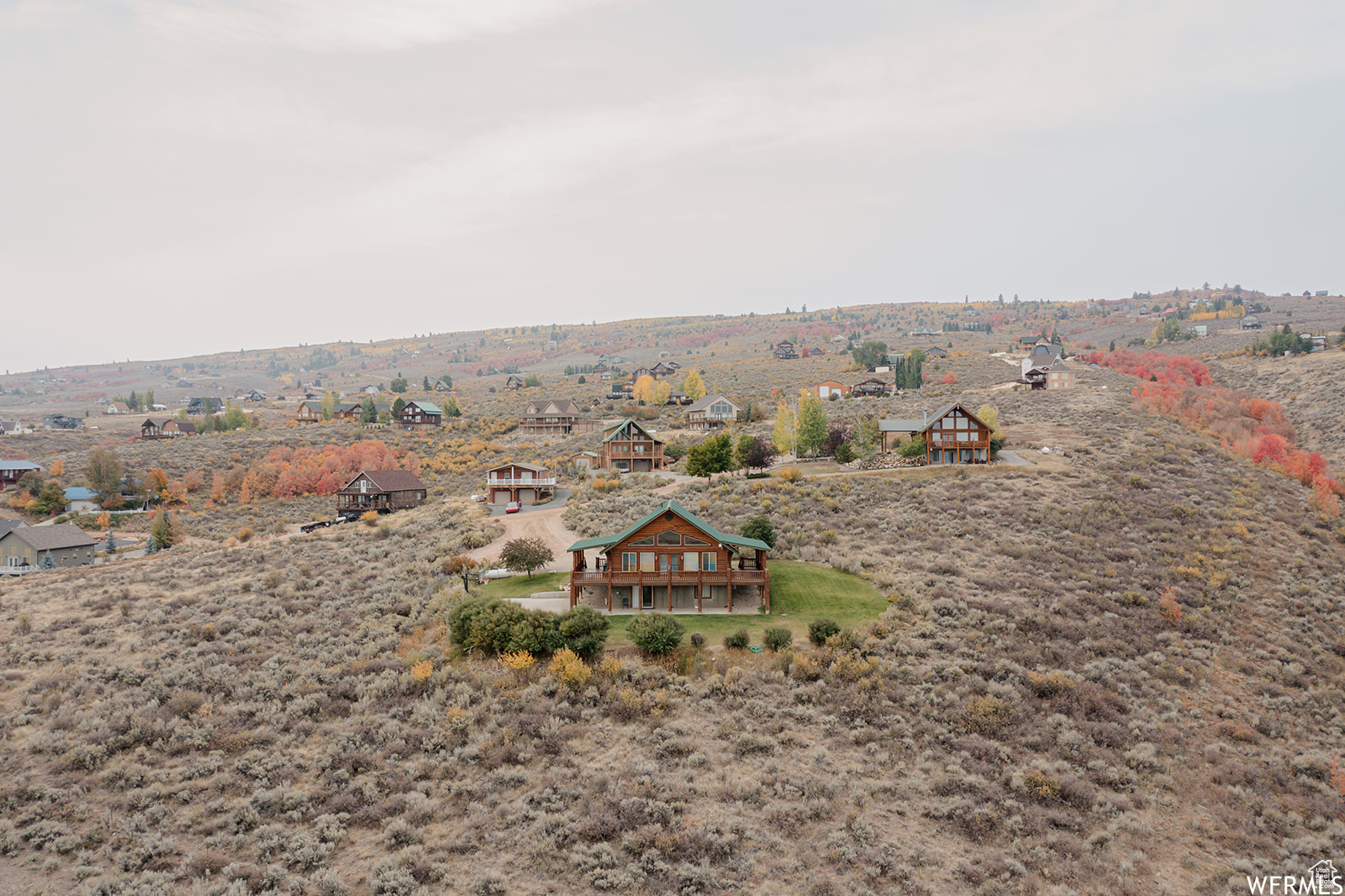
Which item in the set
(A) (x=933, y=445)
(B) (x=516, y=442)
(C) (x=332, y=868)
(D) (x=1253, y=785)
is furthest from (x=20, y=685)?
(B) (x=516, y=442)

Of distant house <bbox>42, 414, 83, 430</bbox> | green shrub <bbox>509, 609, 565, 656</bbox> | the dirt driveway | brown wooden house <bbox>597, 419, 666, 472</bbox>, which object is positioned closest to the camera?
green shrub <bbox>509, 609, 565, 656</bbox>

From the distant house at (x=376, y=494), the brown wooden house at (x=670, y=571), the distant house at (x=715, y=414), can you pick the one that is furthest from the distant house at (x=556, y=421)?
the brown wooden house at (x=670, y=571)

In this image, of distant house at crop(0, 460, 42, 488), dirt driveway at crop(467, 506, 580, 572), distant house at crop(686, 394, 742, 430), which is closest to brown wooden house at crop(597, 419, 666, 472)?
dirt driveway at crop(467, 506, 580, 572)

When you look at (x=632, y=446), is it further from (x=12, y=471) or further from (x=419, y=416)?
(x=12, y=471)

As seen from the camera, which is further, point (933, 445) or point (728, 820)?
point (933, 445)

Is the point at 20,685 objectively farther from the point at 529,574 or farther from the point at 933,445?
the point at 933,445

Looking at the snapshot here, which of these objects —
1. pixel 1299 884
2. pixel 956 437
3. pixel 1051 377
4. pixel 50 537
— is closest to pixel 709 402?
pixel 956 437

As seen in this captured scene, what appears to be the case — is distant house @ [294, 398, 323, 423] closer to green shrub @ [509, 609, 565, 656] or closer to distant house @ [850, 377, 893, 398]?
distant house @ [850, 377, 893, 398]
